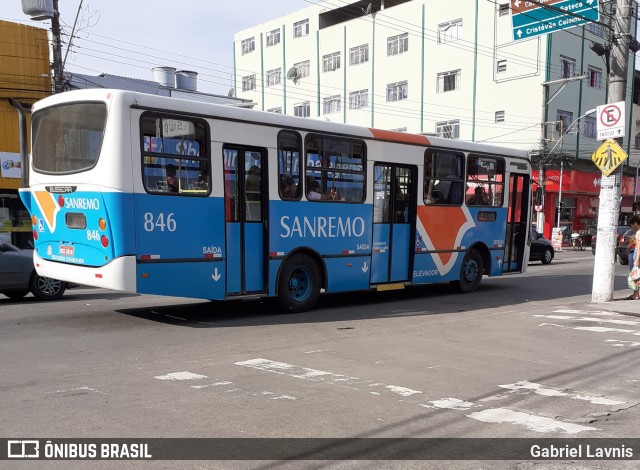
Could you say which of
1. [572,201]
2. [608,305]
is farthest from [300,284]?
[572,201]

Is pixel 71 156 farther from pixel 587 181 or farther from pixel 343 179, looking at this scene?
pixel 587 181

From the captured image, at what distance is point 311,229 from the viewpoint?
11.0 metres

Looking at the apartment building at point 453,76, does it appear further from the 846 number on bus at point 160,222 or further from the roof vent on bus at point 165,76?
the 846 number on bus at point 160,222

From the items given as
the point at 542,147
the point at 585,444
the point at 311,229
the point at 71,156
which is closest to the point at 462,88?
the point at 542,147

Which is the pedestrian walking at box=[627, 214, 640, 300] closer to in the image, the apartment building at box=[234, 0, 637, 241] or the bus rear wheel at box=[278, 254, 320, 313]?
the bus rear wheel at box=[278, 254, 320, 313]

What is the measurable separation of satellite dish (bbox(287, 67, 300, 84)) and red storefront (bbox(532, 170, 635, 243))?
22021mm

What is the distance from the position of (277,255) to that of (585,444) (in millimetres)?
6526

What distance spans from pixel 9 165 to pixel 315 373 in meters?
18.4

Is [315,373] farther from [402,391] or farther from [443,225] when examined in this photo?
[443,225]

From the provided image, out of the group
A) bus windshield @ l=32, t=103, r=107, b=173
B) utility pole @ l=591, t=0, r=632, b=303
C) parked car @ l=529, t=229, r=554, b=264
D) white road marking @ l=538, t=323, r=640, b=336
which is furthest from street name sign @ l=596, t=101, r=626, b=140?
parked car @ l=529, t=229, r=554, b=264

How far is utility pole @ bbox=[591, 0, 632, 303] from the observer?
12.7 metres

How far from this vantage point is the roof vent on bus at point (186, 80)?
30062mm

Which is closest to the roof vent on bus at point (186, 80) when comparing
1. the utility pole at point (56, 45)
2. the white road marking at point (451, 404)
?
the utility pole at point (56, 45)

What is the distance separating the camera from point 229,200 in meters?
9.83
